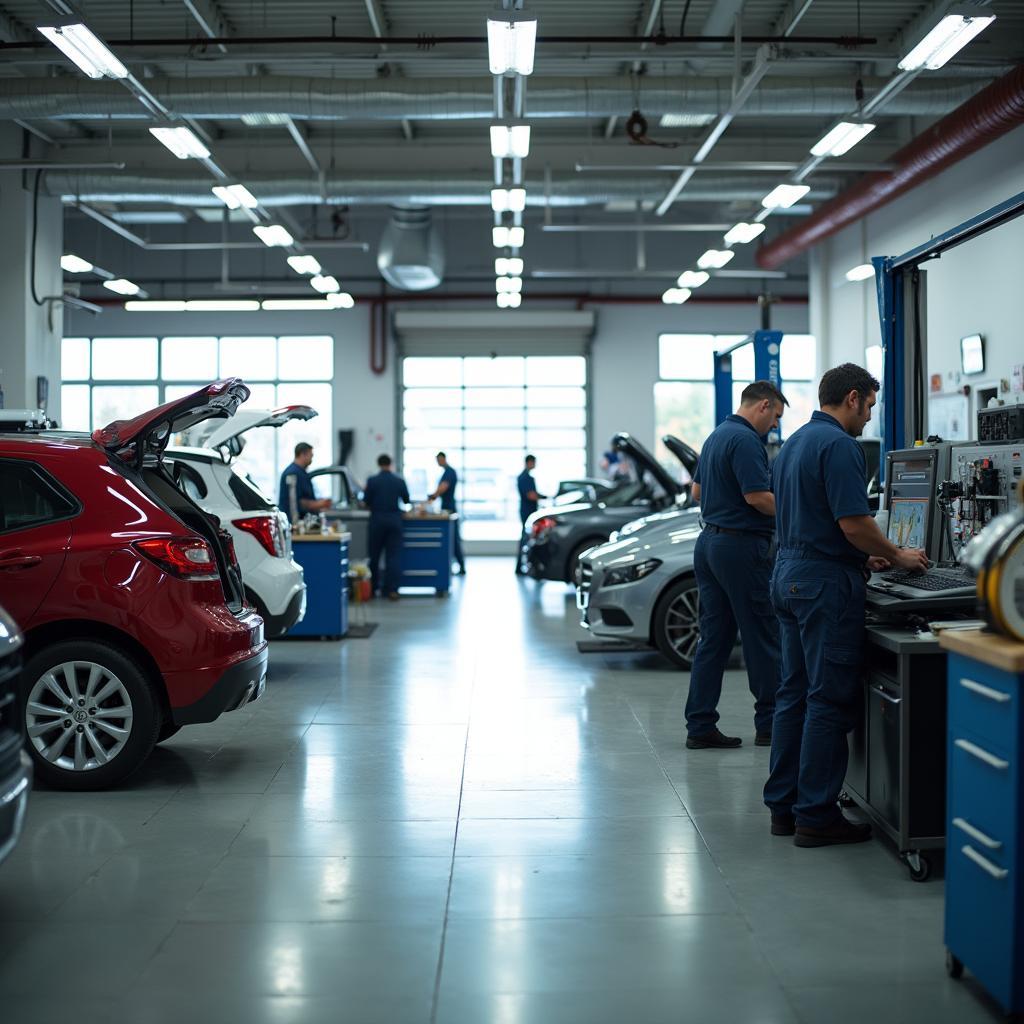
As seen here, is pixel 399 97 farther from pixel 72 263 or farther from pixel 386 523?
pixel 72 263

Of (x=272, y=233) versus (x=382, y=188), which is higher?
(x=382, y=188)

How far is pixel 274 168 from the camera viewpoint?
52.9ft

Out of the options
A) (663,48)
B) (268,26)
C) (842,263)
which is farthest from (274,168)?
(842,263)

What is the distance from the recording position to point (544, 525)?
13422mm

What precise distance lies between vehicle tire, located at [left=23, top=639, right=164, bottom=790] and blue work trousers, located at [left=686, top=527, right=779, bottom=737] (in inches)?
105

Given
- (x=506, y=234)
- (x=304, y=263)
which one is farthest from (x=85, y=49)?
(x=304, y=263)

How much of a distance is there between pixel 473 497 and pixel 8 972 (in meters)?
20.5

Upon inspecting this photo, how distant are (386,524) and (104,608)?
9300 millimetres

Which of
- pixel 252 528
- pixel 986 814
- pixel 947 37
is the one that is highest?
pixel 947 37

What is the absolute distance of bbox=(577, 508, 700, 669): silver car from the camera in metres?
8.52

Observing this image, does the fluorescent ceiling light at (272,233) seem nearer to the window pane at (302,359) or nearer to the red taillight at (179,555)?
the window pane at (302,359)

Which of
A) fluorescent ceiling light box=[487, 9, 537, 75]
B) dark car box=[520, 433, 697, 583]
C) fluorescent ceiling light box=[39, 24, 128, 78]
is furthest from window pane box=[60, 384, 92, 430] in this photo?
fluorescent ceiling light box=[487, 9, 537, 75]

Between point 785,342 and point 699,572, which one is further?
point 785,342

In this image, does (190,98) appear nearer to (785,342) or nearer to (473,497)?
(473,497)
